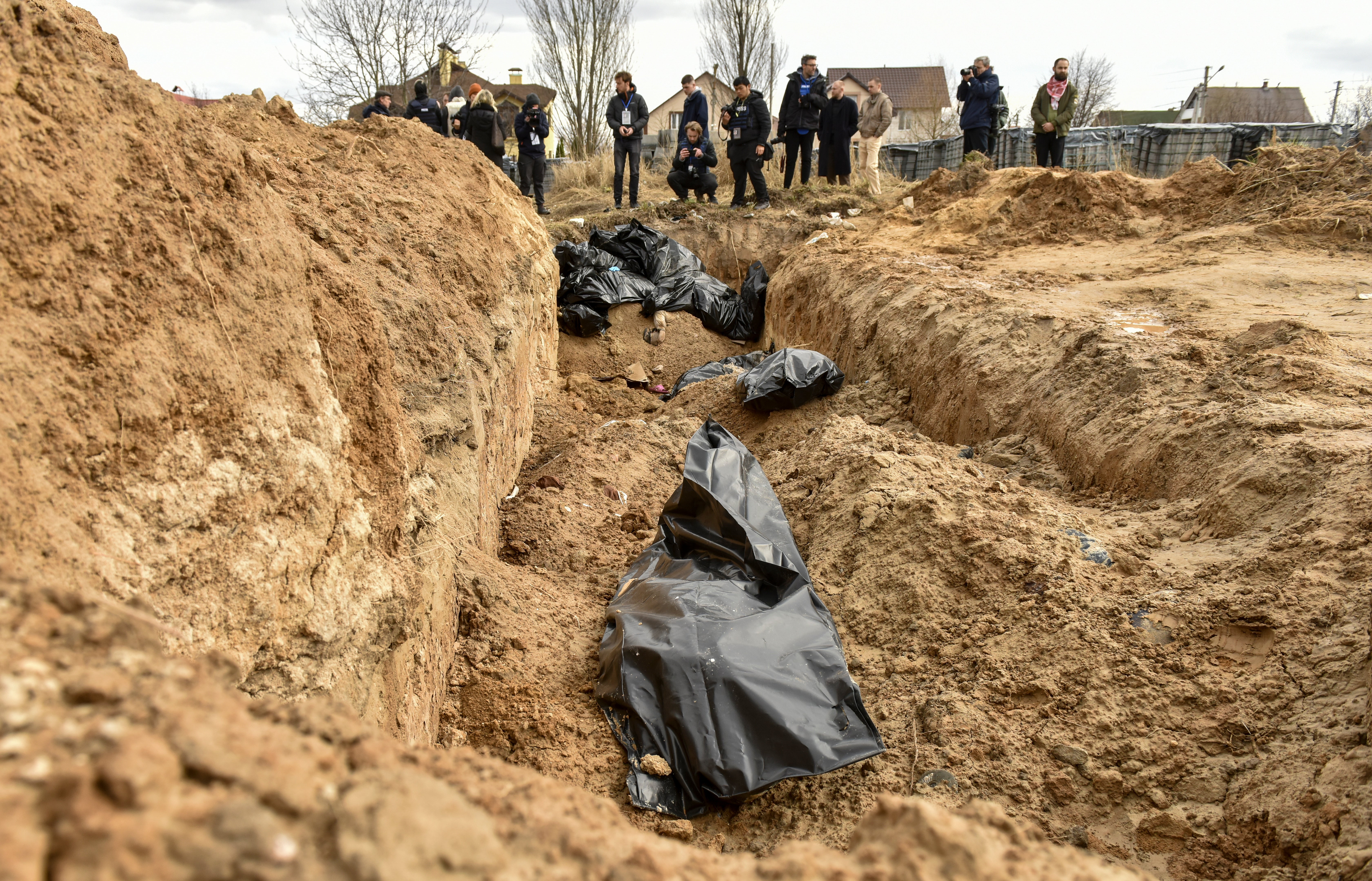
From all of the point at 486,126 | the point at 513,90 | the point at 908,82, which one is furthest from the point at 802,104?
the point at 908,82

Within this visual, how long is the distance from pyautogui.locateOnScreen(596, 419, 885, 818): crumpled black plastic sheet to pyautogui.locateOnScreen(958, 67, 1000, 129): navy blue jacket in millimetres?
9023

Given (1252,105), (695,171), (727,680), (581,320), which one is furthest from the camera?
(1252,105)

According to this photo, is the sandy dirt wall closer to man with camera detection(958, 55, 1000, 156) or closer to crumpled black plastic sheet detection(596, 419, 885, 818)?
crumpled black plastic sheet detection(596, 419, 885, 818)

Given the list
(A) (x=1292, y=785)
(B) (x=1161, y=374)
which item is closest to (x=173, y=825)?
(A) (x=1292, y=785)

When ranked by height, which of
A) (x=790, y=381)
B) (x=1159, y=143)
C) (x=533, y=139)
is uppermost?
(x=533, y=139)

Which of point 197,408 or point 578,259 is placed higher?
point 578,259

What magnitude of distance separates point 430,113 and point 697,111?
3765 mm

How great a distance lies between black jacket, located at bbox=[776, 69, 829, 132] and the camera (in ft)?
35.5

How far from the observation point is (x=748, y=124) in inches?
412

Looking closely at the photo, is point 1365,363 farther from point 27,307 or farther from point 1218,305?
point 27,307

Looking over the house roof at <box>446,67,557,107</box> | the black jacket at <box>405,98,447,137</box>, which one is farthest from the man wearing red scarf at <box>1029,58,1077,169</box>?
the house roof at <box>446,67,557,107</box>

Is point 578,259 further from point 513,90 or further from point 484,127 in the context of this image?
point 513,90

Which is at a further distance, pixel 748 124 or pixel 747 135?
pixel 747 135

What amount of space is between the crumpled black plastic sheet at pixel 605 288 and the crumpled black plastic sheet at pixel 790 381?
2.97m
